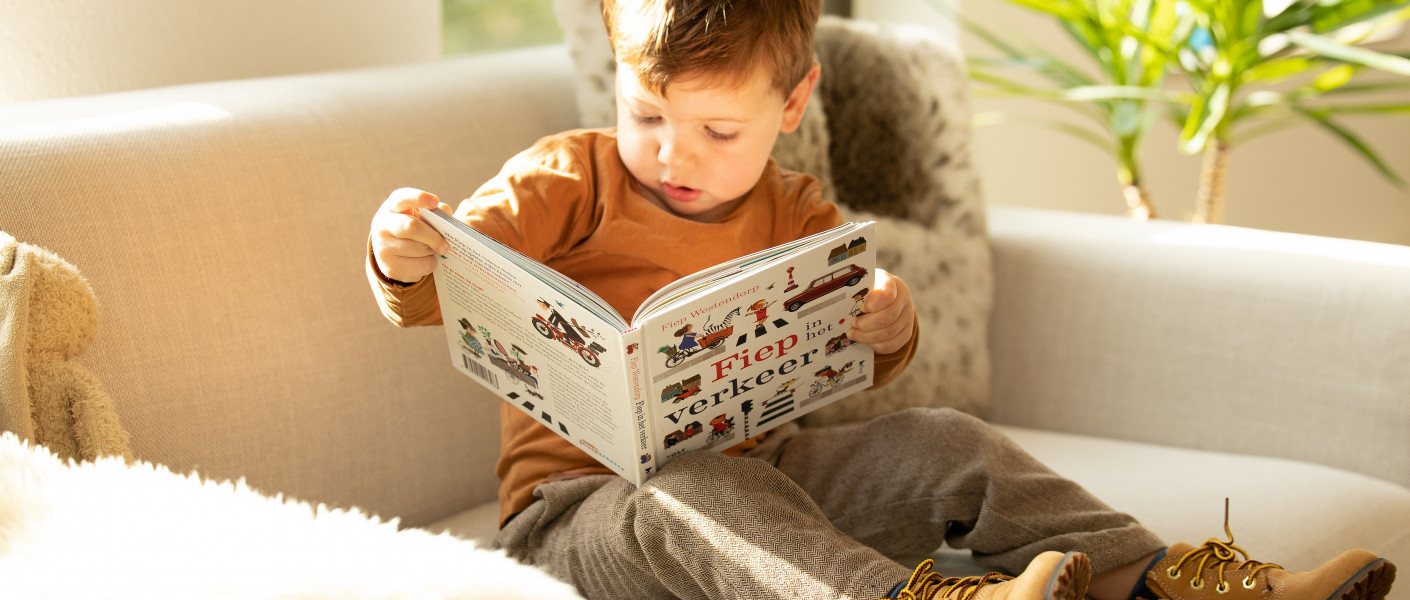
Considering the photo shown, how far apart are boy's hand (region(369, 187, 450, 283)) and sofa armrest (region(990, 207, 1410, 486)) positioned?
94 centimetres

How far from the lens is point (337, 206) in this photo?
1.12 m

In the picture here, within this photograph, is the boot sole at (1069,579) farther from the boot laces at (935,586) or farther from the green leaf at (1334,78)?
the green leaf at (1334,78)

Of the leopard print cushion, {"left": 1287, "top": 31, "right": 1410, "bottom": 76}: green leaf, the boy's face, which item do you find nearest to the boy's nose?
the boy's face

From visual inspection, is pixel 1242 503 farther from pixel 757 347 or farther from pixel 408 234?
pixel 408 234

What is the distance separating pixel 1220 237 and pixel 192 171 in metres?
1.29

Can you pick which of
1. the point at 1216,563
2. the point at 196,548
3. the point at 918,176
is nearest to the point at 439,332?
the point at 196,548

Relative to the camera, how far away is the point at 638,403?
79 centimetres

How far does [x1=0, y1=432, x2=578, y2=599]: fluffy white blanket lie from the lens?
1.89 ft

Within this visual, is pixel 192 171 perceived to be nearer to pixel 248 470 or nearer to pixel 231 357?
pixel 231 357

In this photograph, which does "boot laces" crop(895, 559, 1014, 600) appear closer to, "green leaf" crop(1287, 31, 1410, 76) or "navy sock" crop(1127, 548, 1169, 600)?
"navy sock" crop(1127, 548, 1169, 600)

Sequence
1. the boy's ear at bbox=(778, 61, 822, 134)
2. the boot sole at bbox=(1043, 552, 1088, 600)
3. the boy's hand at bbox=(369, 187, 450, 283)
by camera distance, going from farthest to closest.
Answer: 1. the boy's ear at bbox=(778, 61, 822, 134)
2. the boy's hand at bbox=(369, 187, 450, 283)
3. the boot sole at bbox=(1043, 552, 1088, 600)

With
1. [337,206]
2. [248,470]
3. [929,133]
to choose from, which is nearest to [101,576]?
[248,470]

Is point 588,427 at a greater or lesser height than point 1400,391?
greater

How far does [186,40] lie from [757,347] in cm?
85
